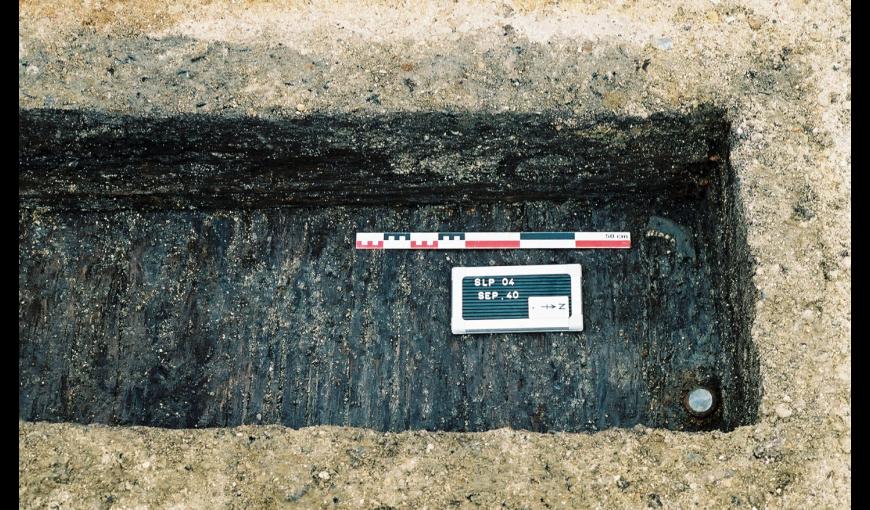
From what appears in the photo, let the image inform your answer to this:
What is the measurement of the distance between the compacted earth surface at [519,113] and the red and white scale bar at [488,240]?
20.0 inches

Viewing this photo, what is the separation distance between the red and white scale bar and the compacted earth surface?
51 centimetres

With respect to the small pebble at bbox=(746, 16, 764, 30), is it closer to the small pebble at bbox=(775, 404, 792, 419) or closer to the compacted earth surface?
the compacted earth surface

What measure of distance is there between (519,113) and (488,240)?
0.57 metres

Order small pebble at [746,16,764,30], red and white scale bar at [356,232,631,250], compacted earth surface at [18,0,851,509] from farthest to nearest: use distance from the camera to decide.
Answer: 1. red and white scale bar at [356,232,631,250]
2. small pebble at [746,16,764,30]
3. compacted earth surface at [18,0,851,509]

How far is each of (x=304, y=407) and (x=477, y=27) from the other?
4.64 ft

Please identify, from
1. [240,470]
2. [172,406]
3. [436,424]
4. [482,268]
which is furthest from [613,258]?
[172,406]

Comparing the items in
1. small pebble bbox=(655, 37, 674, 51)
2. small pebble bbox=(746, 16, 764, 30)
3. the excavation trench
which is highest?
small pebble bbox=(746, 16, 764, 30)

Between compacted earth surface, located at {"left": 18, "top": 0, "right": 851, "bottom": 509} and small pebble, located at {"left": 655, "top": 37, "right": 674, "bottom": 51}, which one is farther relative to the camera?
small pebble, located at {"left": 655, "top": 37, "right": 674, "bottom": 51}

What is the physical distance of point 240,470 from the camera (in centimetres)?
221

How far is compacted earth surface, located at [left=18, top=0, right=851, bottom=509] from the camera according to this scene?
7.14ft

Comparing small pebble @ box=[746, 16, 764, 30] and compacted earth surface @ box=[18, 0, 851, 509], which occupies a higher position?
small pebble @ box=[746, 16, 764, 30]

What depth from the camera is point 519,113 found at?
2502 mm

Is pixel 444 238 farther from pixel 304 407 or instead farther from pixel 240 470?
pixel 240 470

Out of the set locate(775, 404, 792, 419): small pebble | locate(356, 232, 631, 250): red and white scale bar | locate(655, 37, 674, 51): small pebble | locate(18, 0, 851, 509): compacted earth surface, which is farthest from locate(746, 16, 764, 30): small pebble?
locate(775, 404, 792, 419): small pebble
